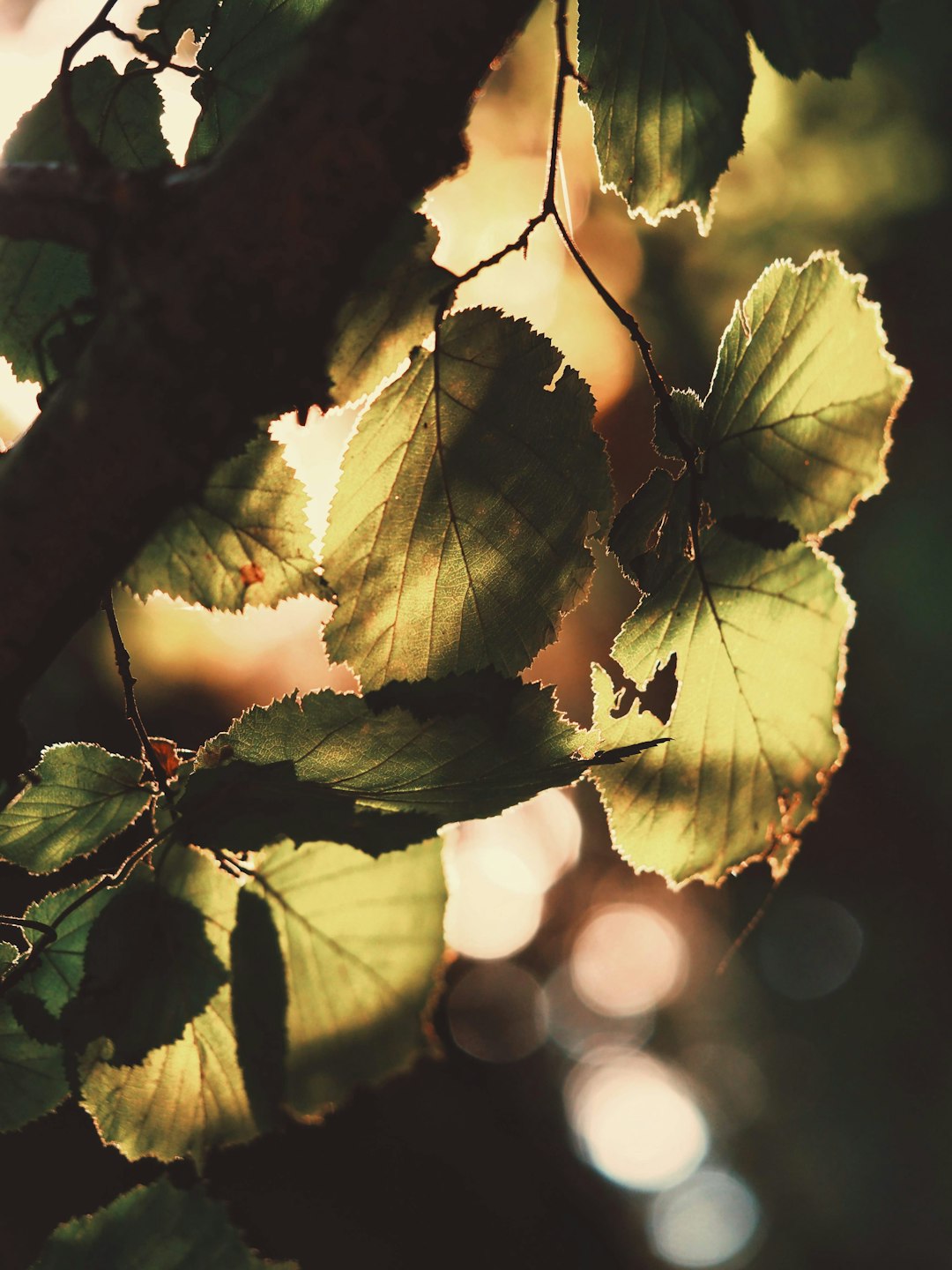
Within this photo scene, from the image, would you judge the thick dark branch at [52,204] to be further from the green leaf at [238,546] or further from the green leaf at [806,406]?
the green leaf at [806,406]

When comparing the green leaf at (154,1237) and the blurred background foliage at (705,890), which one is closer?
the green leaf at (154,1237)

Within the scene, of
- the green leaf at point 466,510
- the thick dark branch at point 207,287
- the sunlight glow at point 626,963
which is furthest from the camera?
the sunlight glow at point 626,963

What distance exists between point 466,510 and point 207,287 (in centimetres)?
17

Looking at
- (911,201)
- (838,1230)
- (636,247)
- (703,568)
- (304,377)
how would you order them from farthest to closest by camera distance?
(838,1230)
(636,247)
(911,201)
(703,568)
(304,377)

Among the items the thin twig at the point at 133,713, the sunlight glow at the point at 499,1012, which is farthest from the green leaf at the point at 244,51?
the sunlight glow at the point at 499,1012

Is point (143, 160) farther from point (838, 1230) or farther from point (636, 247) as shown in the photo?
point (838, 1230)

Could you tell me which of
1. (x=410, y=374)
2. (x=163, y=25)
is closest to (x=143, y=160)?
(x=163, y=25)

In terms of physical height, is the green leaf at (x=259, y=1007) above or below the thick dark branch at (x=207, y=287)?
below

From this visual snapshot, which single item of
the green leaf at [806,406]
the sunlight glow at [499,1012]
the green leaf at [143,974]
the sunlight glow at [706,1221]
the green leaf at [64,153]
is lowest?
the sunlight glow at [706,1221]

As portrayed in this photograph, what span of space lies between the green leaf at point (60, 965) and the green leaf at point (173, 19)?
17.3 inches

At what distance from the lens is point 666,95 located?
1.65 ft

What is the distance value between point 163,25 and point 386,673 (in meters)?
0.38

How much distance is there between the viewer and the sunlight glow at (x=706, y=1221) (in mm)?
8758

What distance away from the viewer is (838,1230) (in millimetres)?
7184
